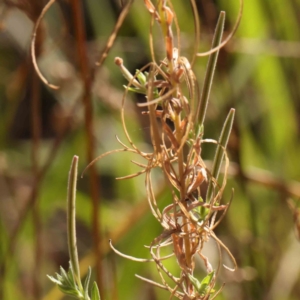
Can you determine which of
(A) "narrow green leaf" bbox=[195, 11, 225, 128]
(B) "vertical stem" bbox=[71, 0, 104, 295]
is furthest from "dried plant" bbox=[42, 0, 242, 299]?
(B) "vertical stem" bbox=[71, 0, 104, 295]

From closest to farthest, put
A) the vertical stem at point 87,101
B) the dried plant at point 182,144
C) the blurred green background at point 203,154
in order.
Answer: the dried plant at point 182,144
the vertical stem at point 87,101
the blurred green background at point 203,154

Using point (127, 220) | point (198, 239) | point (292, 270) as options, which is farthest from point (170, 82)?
point (292, 270)

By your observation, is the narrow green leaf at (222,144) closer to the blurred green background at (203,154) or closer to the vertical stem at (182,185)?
the vertical stem at (182,185)

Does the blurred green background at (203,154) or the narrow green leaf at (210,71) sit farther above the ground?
the narrow green leaf at (210,71)

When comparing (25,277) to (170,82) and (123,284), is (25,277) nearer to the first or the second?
(123,284)

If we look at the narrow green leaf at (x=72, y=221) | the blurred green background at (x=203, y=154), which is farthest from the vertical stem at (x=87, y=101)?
the narrow green leaf at (x=72, y=221)

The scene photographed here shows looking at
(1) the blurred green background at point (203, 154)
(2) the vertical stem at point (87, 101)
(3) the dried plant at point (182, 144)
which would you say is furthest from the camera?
(1) the blurred green background at point (203, 154)

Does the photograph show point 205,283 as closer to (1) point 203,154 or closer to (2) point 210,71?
(2) point 210,71

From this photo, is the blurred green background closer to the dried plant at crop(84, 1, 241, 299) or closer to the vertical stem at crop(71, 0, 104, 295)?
the vertical stem at crop(71, 0, 104, 295)
